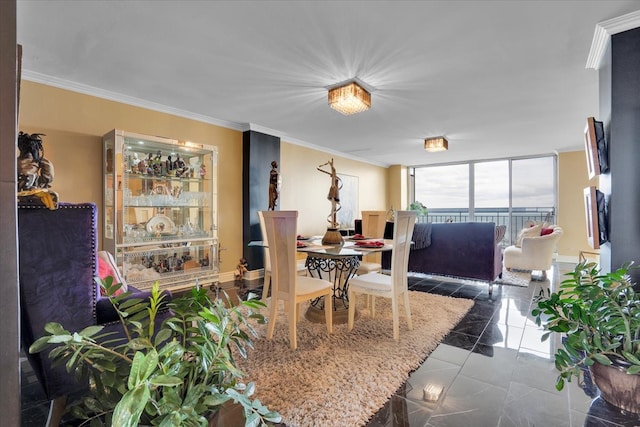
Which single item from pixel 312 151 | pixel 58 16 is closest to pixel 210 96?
pixel 58 16

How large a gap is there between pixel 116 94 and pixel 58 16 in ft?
4.59

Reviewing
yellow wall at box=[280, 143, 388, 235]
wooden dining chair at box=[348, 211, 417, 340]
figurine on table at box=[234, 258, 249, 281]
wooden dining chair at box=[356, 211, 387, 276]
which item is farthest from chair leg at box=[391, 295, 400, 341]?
yellow wall at box=[280, 143, 388, 235]

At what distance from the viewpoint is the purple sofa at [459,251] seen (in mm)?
3801

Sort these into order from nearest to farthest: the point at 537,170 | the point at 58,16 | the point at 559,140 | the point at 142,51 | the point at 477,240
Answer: the point at 58,16 → the point at 142,51 → the point at 477,240 → the point at 559,140 → the point at 537,170

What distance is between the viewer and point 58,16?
2006 mm

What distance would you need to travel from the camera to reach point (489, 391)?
1785 mm

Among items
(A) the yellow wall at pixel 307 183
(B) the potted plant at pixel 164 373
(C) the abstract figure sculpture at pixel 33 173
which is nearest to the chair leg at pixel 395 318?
(B) the potted plant at pixel 164 373

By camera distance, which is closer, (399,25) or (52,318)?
(52,318)

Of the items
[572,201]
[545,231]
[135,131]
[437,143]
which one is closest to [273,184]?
[135,131]

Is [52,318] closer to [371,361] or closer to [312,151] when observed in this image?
[371,361]

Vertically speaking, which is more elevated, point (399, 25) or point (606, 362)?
point (399, 25)

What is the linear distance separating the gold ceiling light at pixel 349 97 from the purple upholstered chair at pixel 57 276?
7.73 ft

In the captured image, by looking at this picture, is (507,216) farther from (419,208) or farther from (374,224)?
(374,224)

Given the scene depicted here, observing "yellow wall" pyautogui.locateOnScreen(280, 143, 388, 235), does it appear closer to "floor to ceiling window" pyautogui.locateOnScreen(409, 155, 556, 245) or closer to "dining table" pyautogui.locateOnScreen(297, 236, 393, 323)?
"dining table" pyautogui.locateOnScreen(297, 236, 393, 323)
